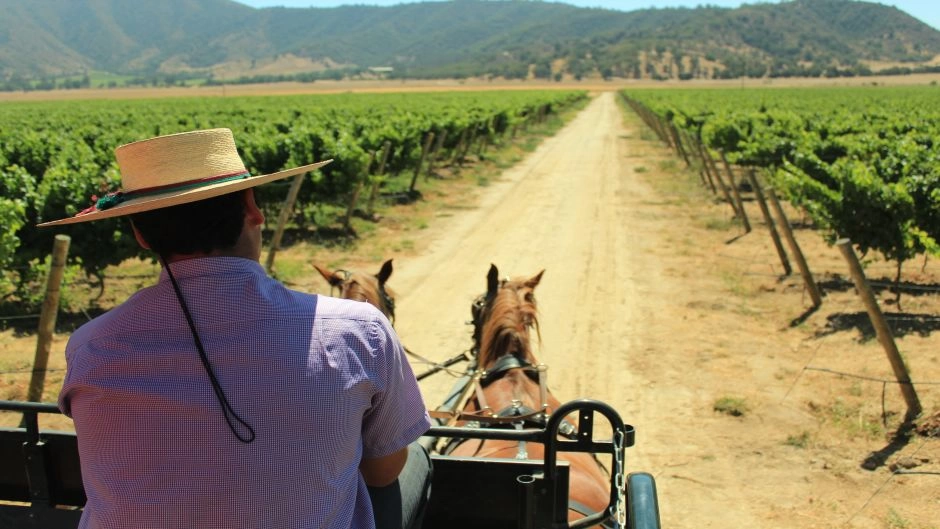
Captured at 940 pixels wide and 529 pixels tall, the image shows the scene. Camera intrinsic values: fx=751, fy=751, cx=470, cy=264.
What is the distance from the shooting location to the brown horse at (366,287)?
12.8 feet

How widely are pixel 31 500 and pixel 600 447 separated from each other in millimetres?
2036

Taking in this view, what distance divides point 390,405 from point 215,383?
42cm

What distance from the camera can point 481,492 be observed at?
8.46 ft

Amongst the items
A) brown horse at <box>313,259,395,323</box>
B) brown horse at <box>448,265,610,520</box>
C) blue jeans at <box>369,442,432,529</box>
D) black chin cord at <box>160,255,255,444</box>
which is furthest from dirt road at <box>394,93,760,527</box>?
black chin cord at <box>160,255,255,444</box>

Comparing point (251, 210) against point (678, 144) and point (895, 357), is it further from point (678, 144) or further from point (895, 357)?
point (678, 144)

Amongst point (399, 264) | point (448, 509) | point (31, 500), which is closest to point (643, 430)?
point (448, 509)

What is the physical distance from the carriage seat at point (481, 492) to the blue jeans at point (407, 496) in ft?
Answer: 0.53

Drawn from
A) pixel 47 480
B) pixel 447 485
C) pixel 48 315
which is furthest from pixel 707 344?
pixel 47 480

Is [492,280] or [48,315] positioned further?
[48,315]

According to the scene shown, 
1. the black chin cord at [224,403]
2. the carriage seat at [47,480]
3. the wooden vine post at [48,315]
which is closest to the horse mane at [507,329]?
the carriage seat at [47,480]

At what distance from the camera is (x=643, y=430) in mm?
5891

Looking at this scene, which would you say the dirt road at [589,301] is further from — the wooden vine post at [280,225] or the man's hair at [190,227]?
the man's hair at [190,227]

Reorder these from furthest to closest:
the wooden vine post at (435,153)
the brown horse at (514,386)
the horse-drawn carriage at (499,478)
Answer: the wooden vine post at (435,153)
the brown horse at (514,386)
the horse-drawn carriage at (499,478)

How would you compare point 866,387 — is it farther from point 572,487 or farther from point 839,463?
point 572,487
